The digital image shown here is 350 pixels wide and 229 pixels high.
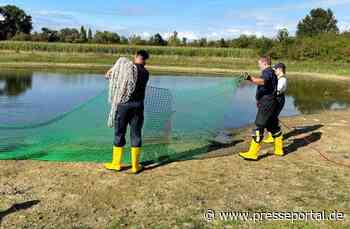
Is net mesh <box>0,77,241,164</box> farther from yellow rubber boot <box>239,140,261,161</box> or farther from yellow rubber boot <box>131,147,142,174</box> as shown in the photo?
yellow rubber boot <box>239,140,261,161</box>

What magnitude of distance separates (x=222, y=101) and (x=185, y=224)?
495 centimetres

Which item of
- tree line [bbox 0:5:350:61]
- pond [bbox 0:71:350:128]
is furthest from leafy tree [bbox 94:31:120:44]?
pond [bbox 0:71:350:128]

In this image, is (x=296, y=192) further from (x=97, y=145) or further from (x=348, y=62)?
(x=348, y=62)

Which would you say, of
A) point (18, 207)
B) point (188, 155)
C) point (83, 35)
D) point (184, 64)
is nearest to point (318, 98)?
point (188, 155)

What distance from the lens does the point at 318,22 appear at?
346 ft

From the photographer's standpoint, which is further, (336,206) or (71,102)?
(71,102)

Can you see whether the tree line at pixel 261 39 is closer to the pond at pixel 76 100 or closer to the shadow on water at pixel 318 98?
the pond at pixel 76 100

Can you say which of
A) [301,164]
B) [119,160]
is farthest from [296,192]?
[119,160]

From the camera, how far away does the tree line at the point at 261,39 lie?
156ft

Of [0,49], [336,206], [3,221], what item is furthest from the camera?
[0,49]

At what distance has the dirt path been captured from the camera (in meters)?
4.88

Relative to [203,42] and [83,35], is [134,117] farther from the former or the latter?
[83,35]

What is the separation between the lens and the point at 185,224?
15.7 ft

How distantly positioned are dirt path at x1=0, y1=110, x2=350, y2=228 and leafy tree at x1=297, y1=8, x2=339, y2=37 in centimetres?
10468
